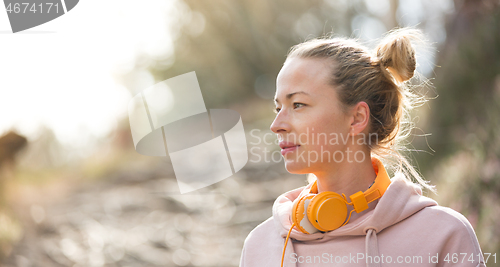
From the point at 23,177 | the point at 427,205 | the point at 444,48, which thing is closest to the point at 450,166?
the point at 444,48

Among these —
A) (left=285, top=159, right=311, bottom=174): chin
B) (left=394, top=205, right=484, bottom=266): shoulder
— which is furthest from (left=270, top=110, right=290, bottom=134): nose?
(left=394, top=205, right=484, bottom=266): shoulder

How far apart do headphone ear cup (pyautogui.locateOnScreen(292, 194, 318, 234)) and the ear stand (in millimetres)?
273

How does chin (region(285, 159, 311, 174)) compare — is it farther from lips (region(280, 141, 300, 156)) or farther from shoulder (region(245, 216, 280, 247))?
shoulder (region(245, 216, 280, 247))

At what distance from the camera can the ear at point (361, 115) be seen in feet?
3.77

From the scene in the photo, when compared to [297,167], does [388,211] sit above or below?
below

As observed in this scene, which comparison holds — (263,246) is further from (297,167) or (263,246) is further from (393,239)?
(393,239)

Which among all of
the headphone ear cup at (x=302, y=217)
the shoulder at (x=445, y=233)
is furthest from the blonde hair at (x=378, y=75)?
the headphone ear cup at (x=302, y=217)

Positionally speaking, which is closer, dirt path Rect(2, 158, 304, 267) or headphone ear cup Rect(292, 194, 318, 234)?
headphone ear cup Rect(292, 194, 318, 234)

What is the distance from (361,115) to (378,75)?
151 millimetres

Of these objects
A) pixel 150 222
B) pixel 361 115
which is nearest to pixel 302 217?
pixel 361 115

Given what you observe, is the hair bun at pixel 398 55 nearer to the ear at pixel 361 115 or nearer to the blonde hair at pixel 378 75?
the blonde hair at pixel 378 75

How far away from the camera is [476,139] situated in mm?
2721

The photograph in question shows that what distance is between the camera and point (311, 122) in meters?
1.09

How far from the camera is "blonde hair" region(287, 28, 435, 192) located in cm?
115
